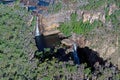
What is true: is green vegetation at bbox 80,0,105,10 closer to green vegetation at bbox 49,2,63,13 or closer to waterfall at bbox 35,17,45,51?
green vegetation at bbox 49,2,63,13

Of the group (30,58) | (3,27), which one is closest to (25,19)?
(3,27)

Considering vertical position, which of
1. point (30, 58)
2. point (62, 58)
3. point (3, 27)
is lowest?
point (62, 58)

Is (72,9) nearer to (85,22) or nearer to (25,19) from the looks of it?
(85,22)

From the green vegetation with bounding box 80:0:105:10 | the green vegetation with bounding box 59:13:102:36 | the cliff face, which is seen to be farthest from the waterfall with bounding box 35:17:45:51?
the green vegetation with bounding box 80:0:105:10

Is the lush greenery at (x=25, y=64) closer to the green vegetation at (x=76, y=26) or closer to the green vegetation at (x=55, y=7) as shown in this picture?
the green vegetation at (x=76, y=26)

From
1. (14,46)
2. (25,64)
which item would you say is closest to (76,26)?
(14,46)

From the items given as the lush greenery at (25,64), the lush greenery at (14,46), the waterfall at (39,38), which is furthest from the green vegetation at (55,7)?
the lush greenery at (25,64)

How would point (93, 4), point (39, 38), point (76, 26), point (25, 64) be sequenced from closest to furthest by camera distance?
point (25, 64), point (76, 26), point (39, 38), point (93, 4)

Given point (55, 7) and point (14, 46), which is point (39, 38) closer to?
point (55, 7)
